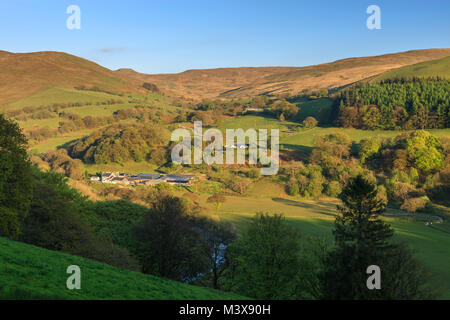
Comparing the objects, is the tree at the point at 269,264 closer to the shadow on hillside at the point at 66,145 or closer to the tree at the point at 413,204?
the tree at the point at 413,204

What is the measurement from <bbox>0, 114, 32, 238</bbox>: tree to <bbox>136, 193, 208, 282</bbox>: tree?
843cm

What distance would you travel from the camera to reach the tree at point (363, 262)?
1703 cm

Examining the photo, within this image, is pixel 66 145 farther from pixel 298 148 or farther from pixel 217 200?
pixel 217 200

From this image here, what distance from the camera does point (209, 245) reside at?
29766 mm

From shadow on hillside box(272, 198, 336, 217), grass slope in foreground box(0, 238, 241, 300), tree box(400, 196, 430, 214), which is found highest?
grass slope in foreground box(0, 238, 241, 300)

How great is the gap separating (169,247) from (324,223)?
87.7 ft

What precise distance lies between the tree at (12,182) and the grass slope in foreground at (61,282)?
4651 mm

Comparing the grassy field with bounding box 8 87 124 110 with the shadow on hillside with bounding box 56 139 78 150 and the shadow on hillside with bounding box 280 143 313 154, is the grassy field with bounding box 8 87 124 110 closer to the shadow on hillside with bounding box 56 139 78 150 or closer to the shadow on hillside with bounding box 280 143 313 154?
the shadow on hillside with bounding box 56 139 78 150

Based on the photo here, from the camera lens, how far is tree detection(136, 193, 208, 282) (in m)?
Result: 26.0

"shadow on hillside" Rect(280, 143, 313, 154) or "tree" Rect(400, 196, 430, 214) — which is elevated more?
"shadow on hillside" Rect(280, 143, 313, 154)

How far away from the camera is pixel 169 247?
26047 millimetres

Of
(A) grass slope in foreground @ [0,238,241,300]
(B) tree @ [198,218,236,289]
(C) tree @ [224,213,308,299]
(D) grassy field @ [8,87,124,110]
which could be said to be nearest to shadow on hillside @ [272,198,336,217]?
(B) tree @ [198,218,236,289]
